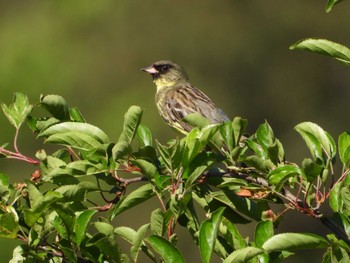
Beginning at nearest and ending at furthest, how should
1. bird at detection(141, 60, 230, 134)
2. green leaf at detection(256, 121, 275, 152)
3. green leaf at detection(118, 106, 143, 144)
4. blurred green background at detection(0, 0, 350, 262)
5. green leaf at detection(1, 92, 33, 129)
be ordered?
green leaf at detection(118, 106, 143, 144), green leaf at detection(256, 121, 275, 152), green leaf at detection(1, 92, 33, 129), bird at detection(141, 60, 230, 134), blurred green background at detection(0, 0, 350, 262)

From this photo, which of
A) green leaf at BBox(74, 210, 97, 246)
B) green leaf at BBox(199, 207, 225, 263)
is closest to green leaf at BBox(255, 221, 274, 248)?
green leaf at BBox(199, 207, 225, 263)

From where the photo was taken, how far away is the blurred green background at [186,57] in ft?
59.5

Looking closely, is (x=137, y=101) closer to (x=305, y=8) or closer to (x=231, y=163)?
(x=305, y=8)

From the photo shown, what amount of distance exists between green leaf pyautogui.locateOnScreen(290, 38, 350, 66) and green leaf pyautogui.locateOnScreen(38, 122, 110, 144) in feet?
2.04

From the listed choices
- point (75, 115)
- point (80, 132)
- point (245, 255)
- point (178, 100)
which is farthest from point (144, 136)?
point (178, 100)

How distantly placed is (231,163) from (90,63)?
55.0 ft

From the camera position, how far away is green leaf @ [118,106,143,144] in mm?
2988

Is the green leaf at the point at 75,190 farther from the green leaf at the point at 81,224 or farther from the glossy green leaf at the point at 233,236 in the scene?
the glossy green leaf at the point at 233,236

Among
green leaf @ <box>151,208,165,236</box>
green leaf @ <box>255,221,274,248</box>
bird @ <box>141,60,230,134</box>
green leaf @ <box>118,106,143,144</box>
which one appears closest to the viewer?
green leaf @ <box>255,221,274,248</box>

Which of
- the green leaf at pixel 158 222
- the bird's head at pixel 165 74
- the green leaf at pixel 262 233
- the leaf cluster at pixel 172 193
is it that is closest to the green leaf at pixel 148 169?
the leaf cluster at pixel 172 193

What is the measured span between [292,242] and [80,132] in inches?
30.3

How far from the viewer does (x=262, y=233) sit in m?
2.76

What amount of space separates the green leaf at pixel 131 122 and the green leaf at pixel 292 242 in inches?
23.3

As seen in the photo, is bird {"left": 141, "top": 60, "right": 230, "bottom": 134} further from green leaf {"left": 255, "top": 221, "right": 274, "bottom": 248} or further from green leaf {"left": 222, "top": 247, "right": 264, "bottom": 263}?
green leaf {"left": 222, "top": 247, "right": 264, "bottom": 263}
